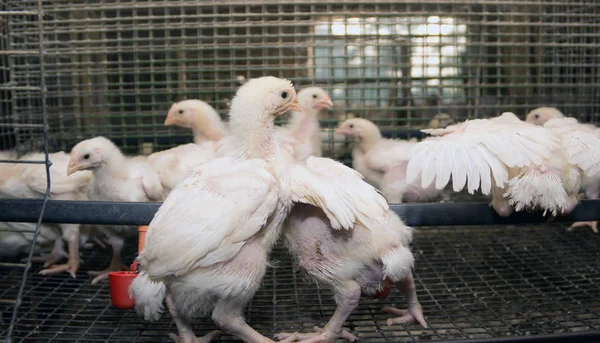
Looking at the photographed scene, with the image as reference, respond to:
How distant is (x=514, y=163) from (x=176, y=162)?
1.57m

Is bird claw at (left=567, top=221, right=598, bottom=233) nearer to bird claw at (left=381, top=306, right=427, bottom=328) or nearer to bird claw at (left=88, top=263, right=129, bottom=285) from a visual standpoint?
bird claw at (left=381, top=306, right=427, bottom=328)

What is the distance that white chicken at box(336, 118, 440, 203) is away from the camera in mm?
3064

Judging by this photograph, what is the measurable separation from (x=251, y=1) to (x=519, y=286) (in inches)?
80.3

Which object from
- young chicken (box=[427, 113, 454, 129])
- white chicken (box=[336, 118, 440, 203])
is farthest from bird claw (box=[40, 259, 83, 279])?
young chicken (box=[427, 113, 454, 129])

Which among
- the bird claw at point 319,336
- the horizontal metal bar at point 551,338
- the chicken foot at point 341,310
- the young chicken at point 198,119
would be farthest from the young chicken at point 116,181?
the horizontal metal bar at point 551,338

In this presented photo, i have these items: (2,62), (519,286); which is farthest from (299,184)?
(2,62)

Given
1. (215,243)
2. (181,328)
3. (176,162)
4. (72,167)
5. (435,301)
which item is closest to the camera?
(215,243)

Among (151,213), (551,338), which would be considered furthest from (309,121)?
(551,338)

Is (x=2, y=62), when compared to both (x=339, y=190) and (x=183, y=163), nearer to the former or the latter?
(x=183, y=163)

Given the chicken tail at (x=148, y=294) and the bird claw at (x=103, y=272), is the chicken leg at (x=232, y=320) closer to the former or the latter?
the chicken tail at (x=148, y=294)

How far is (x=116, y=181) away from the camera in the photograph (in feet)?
9.00

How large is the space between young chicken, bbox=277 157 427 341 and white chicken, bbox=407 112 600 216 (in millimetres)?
206

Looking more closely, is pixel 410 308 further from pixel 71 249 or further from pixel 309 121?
pixel 71 249

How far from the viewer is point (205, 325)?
2.10 metres
